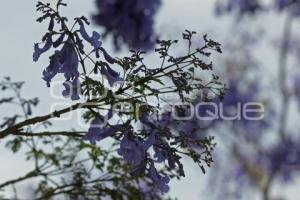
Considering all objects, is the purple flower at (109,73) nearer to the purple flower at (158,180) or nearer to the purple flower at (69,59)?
the purple flower at (69,59)

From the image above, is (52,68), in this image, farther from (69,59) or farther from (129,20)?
(129,20)

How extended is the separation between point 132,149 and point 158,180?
138mm

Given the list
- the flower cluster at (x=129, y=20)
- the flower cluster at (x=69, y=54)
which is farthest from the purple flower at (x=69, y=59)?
the flower cluster at (x=129, y=20)

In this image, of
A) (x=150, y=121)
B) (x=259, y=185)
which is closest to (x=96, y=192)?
(x=150, y=121)

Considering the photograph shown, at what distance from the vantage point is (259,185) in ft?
35.2

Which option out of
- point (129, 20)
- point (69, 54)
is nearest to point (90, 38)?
point (69, 54)

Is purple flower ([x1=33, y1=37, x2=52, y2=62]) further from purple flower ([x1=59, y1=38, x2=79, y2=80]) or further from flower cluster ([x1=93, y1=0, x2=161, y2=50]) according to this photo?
flower cluster ([x1=93, y1=0, x2=161, y2=50])

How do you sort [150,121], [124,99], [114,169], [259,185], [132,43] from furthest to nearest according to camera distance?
1. [132,43]
2. [259,185]
3. [114,169]
4. [150,121]
5. [124,99]

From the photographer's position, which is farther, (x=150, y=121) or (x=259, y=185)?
(x=259, y=185)

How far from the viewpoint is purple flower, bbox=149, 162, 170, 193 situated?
2029mm

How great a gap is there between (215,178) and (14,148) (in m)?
8.34

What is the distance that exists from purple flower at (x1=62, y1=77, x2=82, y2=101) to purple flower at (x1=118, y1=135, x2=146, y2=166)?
0.57 ft

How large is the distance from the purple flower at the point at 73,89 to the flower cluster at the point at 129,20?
1086 cm

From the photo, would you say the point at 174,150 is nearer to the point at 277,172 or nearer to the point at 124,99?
the point at 124,99
